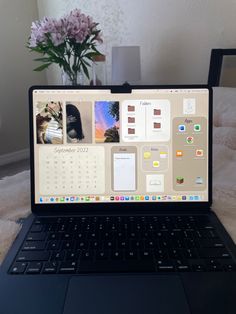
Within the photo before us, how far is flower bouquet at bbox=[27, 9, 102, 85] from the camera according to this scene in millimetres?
1927

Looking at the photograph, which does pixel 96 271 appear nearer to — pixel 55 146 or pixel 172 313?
pixel 172 313

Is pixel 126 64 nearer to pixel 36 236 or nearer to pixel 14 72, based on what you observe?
pixel 14 72

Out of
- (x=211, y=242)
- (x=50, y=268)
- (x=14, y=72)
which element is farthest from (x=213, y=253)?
(x=14, y=72)

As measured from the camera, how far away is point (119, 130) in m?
0.80

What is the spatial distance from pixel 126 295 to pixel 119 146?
0.35 meters

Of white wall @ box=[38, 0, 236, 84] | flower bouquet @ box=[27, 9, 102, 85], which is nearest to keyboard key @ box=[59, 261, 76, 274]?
flower bouquet @ box=[27, 9, 102, 85]

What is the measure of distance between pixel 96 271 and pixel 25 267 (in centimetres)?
11

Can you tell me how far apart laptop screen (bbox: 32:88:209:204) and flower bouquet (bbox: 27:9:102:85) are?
4.08ft

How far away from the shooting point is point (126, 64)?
8.06ft

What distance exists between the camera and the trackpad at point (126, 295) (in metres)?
0.49

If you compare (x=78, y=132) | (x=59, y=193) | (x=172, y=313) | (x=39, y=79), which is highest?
(x=39, y=79)

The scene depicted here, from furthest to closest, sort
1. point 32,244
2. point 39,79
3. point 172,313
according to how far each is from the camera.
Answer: point 39,79, point 32,244, point 172,313

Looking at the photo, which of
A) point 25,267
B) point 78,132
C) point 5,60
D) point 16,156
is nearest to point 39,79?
point 5,60

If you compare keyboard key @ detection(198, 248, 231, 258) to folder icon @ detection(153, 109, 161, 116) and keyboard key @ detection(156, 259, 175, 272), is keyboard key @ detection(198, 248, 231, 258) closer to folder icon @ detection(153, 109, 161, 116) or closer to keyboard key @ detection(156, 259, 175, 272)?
keyboard key @ detection(156, 259, 175, 272)
